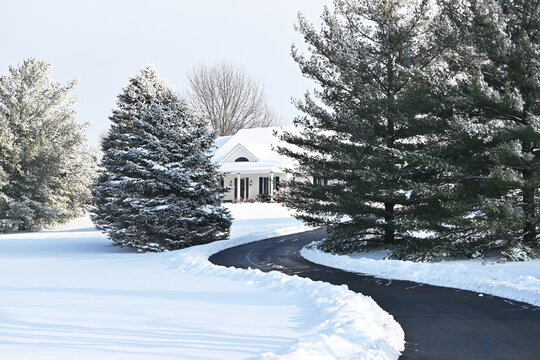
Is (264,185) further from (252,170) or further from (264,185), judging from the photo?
(252,170)

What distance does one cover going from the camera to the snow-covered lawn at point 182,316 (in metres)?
6.79

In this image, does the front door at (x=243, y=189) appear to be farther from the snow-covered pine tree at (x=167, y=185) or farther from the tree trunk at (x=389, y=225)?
the tree trunk at (x=389, y=225)

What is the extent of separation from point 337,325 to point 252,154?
40.7 meters

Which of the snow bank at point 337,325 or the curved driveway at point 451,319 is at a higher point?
the snow bank at point 337,325

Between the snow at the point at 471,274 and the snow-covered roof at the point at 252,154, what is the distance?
27.5 m

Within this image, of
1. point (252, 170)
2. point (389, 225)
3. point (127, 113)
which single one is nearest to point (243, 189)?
point (252, 170)

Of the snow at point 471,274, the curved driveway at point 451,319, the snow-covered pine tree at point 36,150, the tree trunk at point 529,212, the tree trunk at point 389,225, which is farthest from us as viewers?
the snow-covered pine tree at point 36,150

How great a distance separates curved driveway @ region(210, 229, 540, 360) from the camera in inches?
275

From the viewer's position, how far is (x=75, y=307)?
998cm

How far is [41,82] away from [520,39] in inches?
1189

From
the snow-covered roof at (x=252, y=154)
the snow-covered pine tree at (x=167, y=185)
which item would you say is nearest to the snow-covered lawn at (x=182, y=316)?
the snow-covered pine tree at (x=167, y=185)

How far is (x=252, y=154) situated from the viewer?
158 feet

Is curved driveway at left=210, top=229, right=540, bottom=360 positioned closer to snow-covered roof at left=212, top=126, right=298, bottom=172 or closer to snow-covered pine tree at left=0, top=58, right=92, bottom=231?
snow-covered pine tree at left=0, top=58, right=92, bottom=231

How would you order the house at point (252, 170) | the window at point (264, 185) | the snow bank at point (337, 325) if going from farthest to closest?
the window at point (264, 185) → the house at point (252, 170) → the snow bank at point (337, 325)
